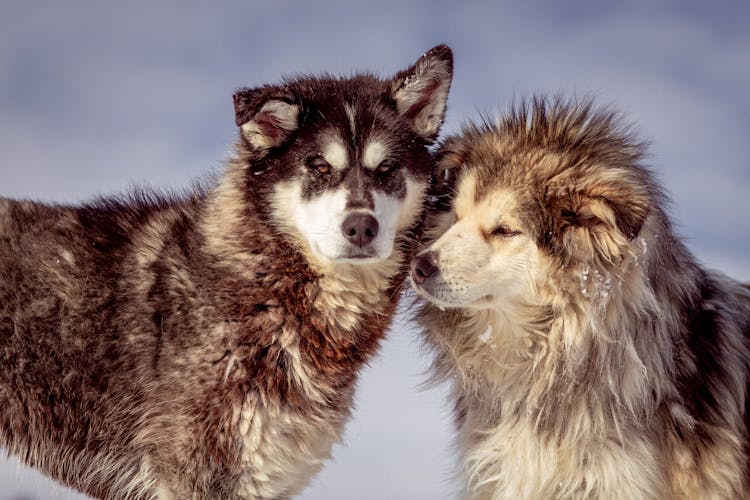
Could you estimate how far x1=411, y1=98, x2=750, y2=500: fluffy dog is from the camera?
4.68m

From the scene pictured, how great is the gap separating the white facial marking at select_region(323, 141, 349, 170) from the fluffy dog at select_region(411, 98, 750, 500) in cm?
79

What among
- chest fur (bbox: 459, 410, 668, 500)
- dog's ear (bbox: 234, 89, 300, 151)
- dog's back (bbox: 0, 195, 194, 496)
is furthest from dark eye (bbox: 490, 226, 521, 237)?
dog's back (bbox: 0, 195, 194, 496)

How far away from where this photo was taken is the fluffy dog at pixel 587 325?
468 centimetres

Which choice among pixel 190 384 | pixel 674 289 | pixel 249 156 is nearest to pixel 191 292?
pixel 190 384

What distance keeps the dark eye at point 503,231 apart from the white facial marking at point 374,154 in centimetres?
91

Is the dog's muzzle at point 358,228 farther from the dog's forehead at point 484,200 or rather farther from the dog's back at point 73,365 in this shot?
the dog's back at point 73,365

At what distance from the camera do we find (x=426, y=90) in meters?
5.51

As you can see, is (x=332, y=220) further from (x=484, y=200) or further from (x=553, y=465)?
(x=553, y=465)

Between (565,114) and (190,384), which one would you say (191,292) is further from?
(565,114)

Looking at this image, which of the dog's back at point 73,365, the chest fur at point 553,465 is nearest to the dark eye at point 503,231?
the chest fur at point 553,465

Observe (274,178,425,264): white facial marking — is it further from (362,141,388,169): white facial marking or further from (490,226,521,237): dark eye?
(490,226,521,237): dark eye

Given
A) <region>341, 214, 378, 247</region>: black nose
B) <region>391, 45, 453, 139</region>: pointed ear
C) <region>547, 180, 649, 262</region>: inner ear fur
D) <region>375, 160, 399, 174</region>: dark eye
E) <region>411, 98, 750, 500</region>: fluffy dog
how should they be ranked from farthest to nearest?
<region>391, 45, 453, 139</region>: pointed ear → <region>375, 160, 399, 174</region>: dark eye → <region>341, 214, 378, 247</region>: black nose → <region>411, 98, 750, 500</region>: fluffy dog → <region>547, 180, 649, 262</region>: inner ear fur

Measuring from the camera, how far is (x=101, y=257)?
5289mm

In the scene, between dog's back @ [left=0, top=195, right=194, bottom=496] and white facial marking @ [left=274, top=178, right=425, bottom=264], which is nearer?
white facial marking @ [left=274, top=178, right=425, bottom=264]
